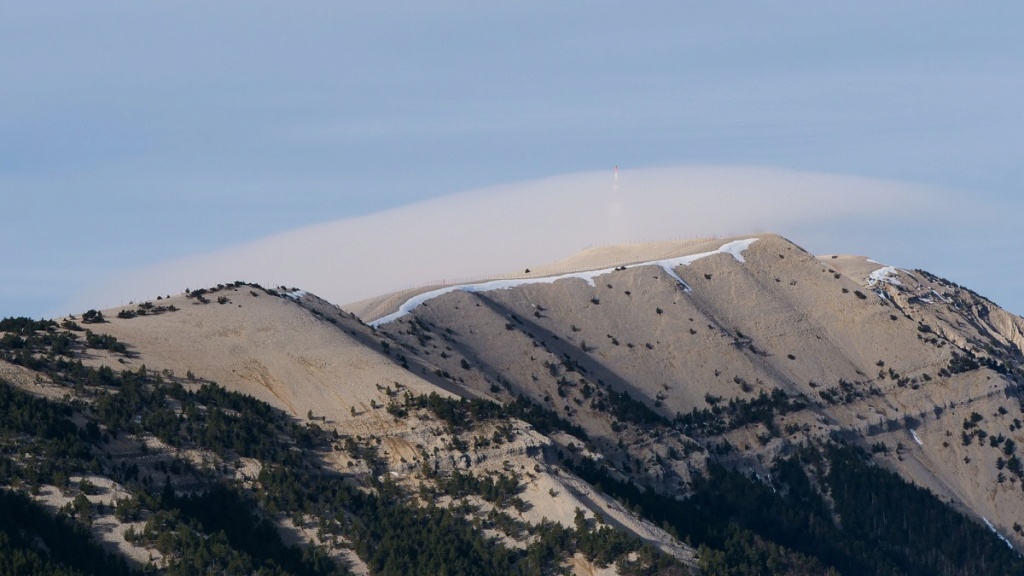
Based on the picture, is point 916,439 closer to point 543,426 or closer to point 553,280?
point 553,280

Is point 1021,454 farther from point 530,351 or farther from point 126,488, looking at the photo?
point 126,488

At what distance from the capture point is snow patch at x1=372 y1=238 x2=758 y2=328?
500 feet

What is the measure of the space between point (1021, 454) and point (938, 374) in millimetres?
9256

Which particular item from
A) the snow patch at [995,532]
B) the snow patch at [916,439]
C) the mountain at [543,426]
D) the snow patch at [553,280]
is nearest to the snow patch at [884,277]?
the mountain at [543,426]

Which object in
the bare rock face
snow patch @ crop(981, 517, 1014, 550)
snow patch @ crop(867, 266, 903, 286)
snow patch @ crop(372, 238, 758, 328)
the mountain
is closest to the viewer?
the mountain

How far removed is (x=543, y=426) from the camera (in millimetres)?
133250

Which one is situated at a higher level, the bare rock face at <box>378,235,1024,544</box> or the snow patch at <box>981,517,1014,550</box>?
the bare rock face at <box>378,235,1024,544</box>

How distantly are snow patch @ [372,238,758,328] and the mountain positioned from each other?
0.30 meters

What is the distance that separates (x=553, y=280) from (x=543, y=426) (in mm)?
33592

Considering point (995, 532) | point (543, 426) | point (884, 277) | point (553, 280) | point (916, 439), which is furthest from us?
point (884, 277)

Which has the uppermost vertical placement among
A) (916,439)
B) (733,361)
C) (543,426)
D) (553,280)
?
(553,280)

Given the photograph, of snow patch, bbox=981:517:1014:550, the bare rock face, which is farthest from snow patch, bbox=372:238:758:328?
snow patch, bbox=981:517:1014:550

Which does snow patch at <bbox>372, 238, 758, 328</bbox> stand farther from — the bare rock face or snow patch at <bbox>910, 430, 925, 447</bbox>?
snow patch at <bbox>910, 430, 925, 447</bbox>

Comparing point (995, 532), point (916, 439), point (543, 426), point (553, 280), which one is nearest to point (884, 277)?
point (916, 439)
